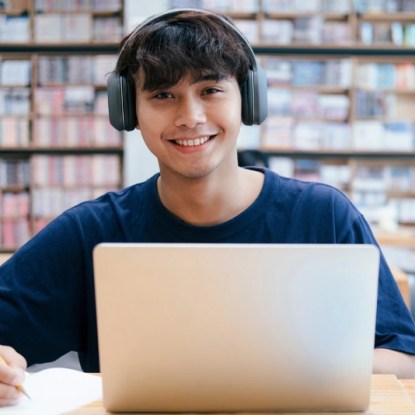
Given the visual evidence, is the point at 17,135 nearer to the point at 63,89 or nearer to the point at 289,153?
the point at 63,89

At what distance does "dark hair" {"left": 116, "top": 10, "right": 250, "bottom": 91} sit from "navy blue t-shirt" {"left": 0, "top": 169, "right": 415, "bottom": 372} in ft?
0.82

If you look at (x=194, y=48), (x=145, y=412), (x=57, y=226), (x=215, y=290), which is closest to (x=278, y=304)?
(x=215, y=290)

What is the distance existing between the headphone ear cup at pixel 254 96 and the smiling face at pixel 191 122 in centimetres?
7

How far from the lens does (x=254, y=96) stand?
4.74 ft

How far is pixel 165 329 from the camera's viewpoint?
860mm

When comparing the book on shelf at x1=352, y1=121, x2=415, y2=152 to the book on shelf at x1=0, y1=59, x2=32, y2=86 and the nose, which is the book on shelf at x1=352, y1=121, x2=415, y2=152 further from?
the nose

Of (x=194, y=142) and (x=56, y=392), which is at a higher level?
(x=194, y=142)

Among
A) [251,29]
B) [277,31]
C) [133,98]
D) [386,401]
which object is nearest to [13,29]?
[251,29]

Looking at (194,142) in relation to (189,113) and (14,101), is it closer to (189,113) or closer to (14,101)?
(189,113)

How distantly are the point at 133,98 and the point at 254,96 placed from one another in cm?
23

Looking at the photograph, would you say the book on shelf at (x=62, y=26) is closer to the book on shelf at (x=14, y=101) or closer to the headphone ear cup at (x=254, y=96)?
the book on shelf at (x=14, y=101)

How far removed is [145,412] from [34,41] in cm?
472

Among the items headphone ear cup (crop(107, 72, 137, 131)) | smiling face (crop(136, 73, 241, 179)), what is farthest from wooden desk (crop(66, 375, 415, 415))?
headphone ear cup (crop(107, 72, 137, 131))

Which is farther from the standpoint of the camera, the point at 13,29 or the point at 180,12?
the point at 13,29
